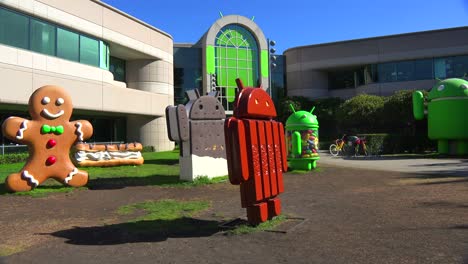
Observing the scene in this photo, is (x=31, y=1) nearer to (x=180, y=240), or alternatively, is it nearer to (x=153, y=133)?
(x=153, y=133)

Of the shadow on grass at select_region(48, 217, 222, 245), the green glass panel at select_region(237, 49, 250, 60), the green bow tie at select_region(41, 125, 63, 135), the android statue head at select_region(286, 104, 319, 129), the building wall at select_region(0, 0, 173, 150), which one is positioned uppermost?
the green glass panel at select_region(237, 49, 250, 60)

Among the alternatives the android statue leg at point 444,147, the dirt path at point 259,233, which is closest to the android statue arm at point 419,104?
the android statue leg at point 444,147

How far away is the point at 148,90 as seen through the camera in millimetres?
36531

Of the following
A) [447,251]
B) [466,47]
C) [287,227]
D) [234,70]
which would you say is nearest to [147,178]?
[287,227]

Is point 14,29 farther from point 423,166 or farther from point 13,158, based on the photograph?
point 423,166

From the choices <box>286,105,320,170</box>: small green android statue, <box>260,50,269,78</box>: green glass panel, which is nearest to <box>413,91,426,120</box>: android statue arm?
<box>286,105,320,170</box>: small green android statue

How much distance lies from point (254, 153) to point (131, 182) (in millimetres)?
8339

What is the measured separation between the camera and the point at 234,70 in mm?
44094

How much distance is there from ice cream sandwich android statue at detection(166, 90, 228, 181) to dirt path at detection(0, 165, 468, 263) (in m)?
2.20

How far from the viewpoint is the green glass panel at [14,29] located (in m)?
22.8

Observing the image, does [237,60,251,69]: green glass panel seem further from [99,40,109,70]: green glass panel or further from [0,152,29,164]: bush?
[0,152,29,164]: bush

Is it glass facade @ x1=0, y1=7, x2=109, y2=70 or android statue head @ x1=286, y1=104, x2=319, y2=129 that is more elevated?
glass facade @ x1=0, y1=7, x2=109, y2=70

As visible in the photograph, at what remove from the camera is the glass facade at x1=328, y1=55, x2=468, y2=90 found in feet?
133

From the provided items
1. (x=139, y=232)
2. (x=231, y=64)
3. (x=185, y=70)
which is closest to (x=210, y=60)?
(x=231, y=64)
